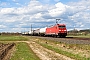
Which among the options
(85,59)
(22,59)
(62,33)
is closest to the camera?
(85,59)

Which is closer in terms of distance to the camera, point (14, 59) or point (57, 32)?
point (14, 59)

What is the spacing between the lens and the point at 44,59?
2034 centimetres

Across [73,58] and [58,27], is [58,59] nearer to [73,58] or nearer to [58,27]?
[73,58]

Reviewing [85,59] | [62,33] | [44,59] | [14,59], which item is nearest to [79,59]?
[85,59]

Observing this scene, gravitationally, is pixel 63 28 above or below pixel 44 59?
above

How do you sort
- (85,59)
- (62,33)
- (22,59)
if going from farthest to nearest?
(62,33) < (22,59) < (85,59)

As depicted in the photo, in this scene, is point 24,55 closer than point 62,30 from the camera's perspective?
Yes

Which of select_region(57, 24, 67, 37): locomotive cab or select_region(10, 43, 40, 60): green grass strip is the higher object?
select_region(57, 24, 67, 37): locomotive cab

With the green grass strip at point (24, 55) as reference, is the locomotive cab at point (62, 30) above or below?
above

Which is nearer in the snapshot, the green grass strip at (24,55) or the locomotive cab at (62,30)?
the green grass strip at (24,55)

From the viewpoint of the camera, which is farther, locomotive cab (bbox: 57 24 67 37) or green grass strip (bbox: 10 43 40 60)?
locomotive cab (bbox: 57 24 67 37)

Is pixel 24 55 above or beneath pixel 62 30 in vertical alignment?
beneath

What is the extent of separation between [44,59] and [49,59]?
1.47 ft

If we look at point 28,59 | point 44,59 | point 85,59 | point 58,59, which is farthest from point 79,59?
point 28,59
